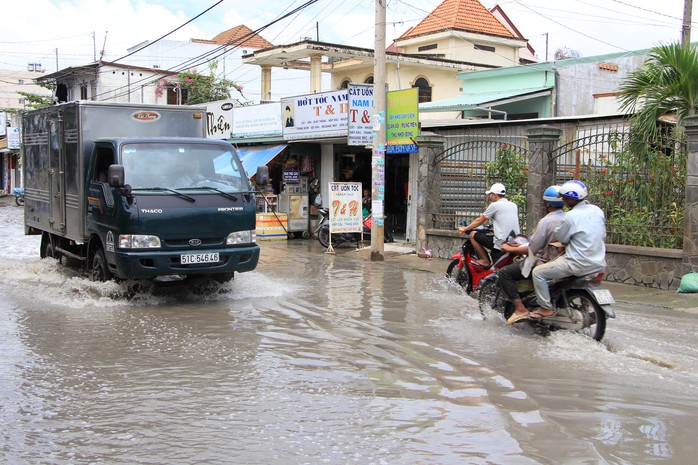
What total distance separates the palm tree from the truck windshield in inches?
260

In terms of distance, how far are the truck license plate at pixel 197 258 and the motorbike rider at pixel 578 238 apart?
439cm

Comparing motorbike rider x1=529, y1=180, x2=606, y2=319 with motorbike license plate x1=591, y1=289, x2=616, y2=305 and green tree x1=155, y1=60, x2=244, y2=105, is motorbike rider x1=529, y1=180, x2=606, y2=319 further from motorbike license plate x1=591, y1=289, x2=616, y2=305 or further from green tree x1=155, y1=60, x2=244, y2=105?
green tree x1=155, y1=60, x2=244, y2=105

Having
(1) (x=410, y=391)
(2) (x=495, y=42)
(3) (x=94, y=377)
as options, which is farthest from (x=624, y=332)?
(2) (x=495, y=42)

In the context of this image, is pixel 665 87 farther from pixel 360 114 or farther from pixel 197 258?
pixel 197 258

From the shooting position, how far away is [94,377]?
6090mm

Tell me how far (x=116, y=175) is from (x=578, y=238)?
555cm

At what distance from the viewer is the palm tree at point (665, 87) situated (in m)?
11.3

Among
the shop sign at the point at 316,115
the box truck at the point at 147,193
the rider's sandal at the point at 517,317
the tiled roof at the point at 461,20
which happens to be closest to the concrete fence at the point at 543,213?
the shop sign at the point at 316,115

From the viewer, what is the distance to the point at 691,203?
1053 cm

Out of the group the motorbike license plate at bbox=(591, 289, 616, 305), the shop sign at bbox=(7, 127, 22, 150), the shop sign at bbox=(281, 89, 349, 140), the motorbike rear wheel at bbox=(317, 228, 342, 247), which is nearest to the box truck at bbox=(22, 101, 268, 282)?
the motorbike license plate at bbox=(591, 289, 616, 305)

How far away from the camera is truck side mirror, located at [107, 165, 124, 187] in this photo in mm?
8789

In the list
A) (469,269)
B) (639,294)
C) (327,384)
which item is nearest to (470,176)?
(469,269)

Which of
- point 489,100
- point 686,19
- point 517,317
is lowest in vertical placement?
point 517,317

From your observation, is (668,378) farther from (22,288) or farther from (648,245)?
(22,288)
